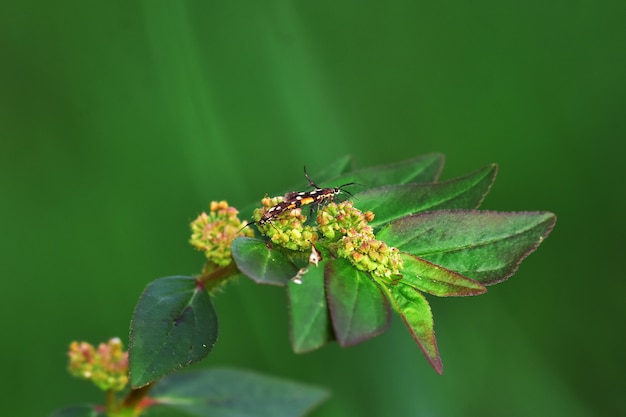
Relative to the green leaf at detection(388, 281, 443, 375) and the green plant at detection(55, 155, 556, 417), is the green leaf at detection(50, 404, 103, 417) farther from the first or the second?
the green leaf at detection(388, 281, 443, 375)

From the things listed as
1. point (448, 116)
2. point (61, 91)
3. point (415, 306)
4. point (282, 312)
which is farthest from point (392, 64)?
point (415, 306)

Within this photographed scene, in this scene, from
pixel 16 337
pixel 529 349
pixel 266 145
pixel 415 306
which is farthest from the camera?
pixel 266 145

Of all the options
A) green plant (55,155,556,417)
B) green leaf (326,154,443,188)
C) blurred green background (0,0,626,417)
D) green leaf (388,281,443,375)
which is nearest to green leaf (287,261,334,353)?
green plant (55,155,556,417)

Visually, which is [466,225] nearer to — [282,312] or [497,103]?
[282,312]

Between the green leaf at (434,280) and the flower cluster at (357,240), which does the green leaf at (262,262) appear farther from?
the green leaf at (434,280)

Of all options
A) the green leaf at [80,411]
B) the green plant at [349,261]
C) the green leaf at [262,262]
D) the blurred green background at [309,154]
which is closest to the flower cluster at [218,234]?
the green plant at [349,261]

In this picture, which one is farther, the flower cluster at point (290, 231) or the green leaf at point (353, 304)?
the flower cluster at point (290, 231)
